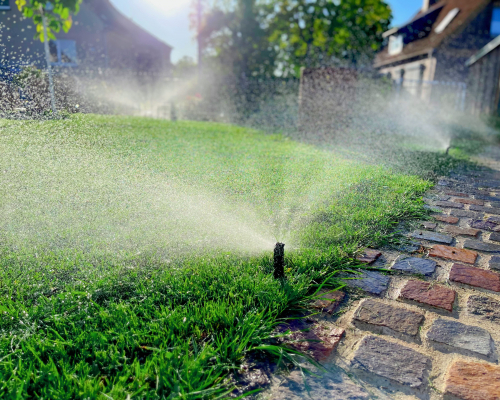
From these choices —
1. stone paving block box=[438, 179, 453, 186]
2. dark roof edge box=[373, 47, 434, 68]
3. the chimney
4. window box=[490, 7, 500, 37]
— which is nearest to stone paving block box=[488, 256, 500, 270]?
stone paving block box=[438, 179, 453, 186]

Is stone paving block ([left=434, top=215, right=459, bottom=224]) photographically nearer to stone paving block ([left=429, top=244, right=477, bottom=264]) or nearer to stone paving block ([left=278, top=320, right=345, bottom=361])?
stone paving block ([left=429, top=244, right=477, bottom=264])

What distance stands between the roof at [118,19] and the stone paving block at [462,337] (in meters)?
21.1

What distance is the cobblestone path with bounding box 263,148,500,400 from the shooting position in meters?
1.34

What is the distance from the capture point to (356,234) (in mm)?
2557

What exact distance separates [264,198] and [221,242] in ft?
3.21

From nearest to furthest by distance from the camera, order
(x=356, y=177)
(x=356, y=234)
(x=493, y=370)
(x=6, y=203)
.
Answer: (x=493, y=370)
(x=356, y=234)
(x=6, y=203)
(x=356, y=177)

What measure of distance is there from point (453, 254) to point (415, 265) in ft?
1.14

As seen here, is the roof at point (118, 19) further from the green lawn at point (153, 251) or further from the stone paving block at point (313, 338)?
the stone paving block at point (313, 338)

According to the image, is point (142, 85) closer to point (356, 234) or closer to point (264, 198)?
point (264, 198)

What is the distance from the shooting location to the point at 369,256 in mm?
2338

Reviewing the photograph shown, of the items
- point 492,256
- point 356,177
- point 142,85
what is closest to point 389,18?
point 142,85

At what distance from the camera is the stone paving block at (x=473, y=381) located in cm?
130

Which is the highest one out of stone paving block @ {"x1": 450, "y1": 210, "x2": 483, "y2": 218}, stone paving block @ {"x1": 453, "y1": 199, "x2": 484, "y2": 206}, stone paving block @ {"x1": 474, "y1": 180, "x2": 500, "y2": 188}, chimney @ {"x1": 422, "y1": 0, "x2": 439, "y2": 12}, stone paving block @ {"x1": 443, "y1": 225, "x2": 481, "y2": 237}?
chimney @ {"x1": 422, "y1": 0, "x2": 439, "y2": 12}

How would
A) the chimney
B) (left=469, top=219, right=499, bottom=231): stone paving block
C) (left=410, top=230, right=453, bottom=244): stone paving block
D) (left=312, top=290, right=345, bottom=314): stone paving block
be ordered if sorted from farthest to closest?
the chimney → (left=469, top=219, right=499, bottom=231): stone paving block → (left=410, top=230, right=453, bottom=244): stone paving block → (left=312, top=290, right=345, bottom=314): stone paving block
